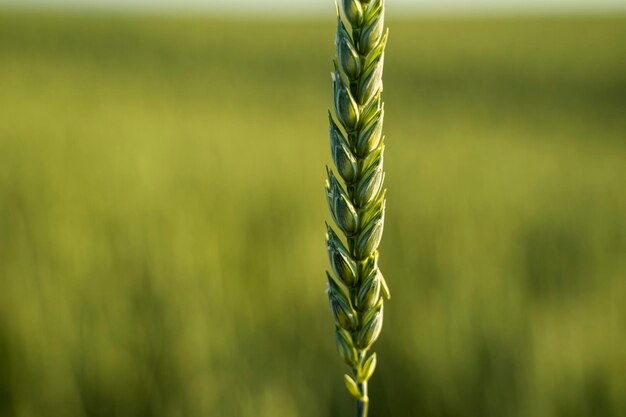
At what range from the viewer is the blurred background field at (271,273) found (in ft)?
5.79

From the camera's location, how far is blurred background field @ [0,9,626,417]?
176cm

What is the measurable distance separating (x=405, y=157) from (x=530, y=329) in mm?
3211

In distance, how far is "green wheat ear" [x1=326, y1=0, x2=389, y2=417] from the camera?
1.71 feet

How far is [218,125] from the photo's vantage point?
620 cm

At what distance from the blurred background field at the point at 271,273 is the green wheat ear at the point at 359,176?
1.13 meters

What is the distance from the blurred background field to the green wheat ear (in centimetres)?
113

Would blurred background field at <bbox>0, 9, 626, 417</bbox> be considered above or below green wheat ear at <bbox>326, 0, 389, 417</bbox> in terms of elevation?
below

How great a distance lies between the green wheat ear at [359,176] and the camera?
0.52 metres

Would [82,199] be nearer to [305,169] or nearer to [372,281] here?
[305,169]

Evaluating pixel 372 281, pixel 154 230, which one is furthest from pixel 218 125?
pixel 372 281

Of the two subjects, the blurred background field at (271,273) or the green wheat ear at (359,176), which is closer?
the green wheat ear at (359,176)

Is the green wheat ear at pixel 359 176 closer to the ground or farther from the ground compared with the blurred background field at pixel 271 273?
farther from the ground

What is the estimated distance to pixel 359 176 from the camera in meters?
0.54

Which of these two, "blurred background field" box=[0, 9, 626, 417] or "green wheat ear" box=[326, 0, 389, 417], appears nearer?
"green wheat ear" box=[326, 0, 389, 417]
